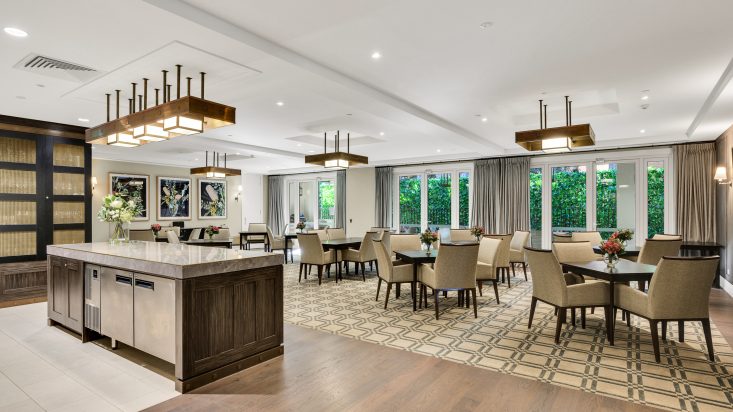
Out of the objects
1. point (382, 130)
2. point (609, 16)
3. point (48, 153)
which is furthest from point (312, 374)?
point (48, 153)

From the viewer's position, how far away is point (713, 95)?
4707 mm

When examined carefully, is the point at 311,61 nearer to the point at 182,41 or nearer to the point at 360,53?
the point at 360,53

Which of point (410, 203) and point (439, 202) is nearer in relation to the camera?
point (439, 202)

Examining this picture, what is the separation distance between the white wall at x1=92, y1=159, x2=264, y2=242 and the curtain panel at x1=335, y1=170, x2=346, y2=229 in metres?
3.46

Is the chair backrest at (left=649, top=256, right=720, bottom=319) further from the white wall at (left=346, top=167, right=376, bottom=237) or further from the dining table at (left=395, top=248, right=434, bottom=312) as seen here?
the white wall at (left=346, top=167, right=376, bottom=237)

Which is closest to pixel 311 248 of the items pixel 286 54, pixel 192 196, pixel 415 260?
pixel 415 260

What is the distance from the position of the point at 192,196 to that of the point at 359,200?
519 cm

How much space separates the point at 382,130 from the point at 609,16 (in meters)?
4.44

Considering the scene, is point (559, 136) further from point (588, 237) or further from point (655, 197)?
point (655, 197)

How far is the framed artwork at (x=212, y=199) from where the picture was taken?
41.8ft

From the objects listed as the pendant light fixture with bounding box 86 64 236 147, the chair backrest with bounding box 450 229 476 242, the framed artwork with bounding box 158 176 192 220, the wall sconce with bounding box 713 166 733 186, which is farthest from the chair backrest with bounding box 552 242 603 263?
the framed artwork with bounding box 158 176 192 220

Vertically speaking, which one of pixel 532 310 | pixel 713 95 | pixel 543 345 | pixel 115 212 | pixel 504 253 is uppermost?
pixel 713 95

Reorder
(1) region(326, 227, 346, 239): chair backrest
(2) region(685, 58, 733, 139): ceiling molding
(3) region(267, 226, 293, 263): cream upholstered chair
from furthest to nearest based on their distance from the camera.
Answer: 1. (3) region(267, 226, 293, 263): cream upholstered chair
2. (1) region(326, 227, 346, 239): chair backrest
3. (2) region(685, 58, 733, 139): ceiling molding

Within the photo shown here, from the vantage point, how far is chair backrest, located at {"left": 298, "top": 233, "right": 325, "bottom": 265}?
7301 millimetres
